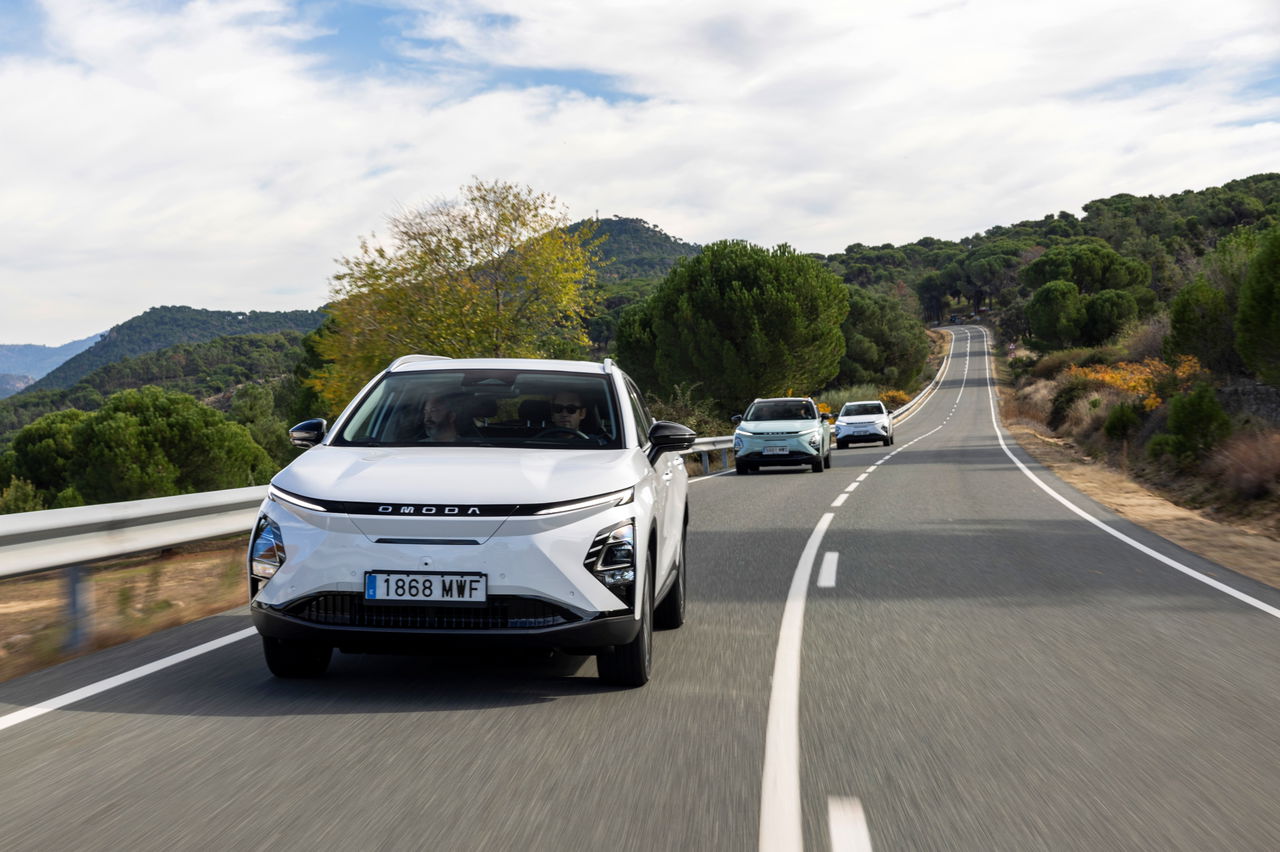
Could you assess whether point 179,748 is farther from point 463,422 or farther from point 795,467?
point 795,467

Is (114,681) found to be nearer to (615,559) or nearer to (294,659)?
(294,659)

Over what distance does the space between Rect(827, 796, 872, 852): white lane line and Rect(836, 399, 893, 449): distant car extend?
3416 centimetres

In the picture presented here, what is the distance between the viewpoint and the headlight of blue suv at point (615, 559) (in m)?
4.85

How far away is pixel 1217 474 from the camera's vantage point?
19.5 meters

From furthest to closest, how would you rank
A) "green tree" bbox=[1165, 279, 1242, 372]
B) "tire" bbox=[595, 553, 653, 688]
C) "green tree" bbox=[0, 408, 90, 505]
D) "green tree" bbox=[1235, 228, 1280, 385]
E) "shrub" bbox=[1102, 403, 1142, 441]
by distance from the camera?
"green tree" bbox=[0, 408, 90, 505] → "green tree" bbox=[1165, 279, 1242, 372] → "shrub" bbox=[1102, 403, 1142, 441] → "green tree" bbox=[1235, 228, 1280, 385] → "tire" bbox=[595, 553, 653, 688]

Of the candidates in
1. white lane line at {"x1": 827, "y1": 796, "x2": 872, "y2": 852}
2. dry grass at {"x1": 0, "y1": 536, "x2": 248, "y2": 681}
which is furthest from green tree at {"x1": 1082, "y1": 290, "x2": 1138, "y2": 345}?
white lane line at {"x1": 827, "y1": 796, "x2": 872, "y2": 852}

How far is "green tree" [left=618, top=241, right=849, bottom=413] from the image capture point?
5084cm

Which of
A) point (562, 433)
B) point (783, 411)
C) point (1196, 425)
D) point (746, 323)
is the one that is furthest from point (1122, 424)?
point (562, 433)

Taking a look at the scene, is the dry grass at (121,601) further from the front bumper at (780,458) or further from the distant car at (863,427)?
the distant car at (863,427)

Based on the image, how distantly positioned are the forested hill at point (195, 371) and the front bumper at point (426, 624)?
438ft

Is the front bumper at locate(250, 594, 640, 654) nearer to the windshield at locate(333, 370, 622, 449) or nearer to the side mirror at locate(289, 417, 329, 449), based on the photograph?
the windshield at locate(333, 370, 622, 449)

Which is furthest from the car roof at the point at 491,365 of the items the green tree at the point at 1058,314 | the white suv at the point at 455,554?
the green tree at the point at 1058,314

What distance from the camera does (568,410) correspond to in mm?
6301

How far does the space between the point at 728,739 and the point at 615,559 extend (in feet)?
3.06
